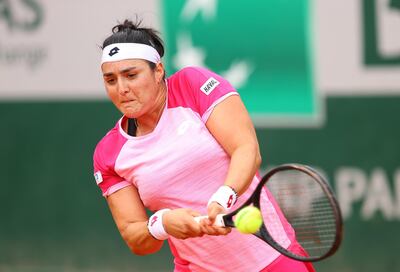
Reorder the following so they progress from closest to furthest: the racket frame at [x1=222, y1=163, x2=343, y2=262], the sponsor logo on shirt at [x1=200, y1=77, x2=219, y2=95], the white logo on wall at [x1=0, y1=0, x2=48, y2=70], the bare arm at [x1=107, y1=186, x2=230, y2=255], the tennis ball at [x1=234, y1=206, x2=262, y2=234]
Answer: the racket frame at [x1=222, y1=163, x2=343, y2=262] < the tennis ball at [x1=234, y1=206, x2=262, y2=234] < the bare arm at [x1=107, y1=186, x2=230, y2=255] < the sponsor logo on shirt at [x1=200, y1=77, x2=219, y2=95] < the white logo on wall at [x1=0, y1=0, x2=48, y2=70]

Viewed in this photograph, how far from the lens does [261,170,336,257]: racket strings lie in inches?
148

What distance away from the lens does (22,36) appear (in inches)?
306

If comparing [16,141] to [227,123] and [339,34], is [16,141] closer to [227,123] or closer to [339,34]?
[339,34]

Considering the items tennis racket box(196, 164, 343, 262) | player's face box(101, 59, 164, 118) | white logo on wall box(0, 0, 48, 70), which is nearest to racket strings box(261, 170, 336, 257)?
tennis racket box(196, 164, 343, 262)

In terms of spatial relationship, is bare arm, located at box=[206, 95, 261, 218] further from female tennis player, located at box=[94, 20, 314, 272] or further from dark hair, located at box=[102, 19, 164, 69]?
dark hair, located at box=[102, 19, 164, 69]

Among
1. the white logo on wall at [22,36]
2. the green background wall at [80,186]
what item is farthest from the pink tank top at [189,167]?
the white logo on wall at [22,36]

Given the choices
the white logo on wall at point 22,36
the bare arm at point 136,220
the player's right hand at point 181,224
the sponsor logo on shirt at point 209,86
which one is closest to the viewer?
the player's right hand at point 181,224

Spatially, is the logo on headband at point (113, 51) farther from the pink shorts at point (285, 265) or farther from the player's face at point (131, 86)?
the pink shorts at point (285, 265)

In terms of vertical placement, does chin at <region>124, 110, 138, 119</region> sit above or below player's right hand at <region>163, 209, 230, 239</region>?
above

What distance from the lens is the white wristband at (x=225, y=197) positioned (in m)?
3.70

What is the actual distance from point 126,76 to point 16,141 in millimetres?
4157

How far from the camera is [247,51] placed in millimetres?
7254

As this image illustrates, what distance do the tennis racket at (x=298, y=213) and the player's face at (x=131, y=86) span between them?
0.59 m

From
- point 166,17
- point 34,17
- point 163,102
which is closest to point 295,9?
point 166,17
